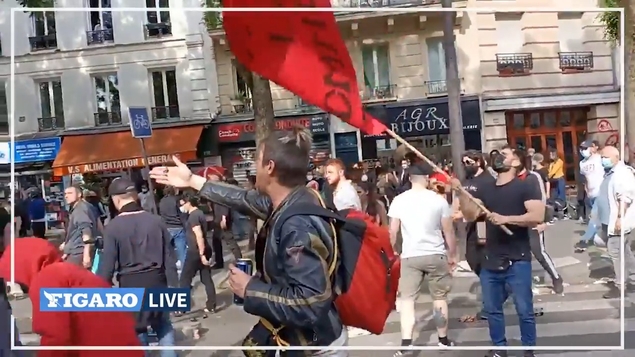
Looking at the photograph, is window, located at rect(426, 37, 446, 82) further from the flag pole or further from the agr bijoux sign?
the flag pole

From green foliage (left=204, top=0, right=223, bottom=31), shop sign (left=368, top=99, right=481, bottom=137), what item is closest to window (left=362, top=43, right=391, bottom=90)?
shop sign (left=368, top=99, right=481, bottom=137)

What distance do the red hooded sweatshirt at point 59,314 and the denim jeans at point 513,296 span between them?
249 centimetres

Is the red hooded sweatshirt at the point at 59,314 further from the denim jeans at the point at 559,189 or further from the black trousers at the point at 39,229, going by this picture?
the denim jeans at the point at 559,189

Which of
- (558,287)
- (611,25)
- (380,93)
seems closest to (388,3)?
(380,93)

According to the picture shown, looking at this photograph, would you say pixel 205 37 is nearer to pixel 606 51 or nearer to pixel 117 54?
pixel 117 54

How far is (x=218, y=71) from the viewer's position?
3.98m

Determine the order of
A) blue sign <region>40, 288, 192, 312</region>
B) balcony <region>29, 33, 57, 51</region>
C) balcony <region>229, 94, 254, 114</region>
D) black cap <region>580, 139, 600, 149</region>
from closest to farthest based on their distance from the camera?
blue sign <region>40, 288, 192, 312</region>, balcony <region>29, 33, 57, 51</region>, balcony <region>229, 94, 254, 114</region>, black cap <region>580, 139, 600, 149</region>

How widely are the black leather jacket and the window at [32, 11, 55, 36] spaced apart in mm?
1681

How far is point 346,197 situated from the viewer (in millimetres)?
5504

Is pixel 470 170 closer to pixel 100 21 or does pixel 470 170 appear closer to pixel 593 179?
pixel 100 21

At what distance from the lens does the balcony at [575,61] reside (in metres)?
4.35

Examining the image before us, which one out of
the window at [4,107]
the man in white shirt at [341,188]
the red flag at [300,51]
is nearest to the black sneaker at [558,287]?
the man in white shirt at [341,188]

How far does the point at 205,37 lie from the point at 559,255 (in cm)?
579

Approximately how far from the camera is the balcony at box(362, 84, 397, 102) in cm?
381
